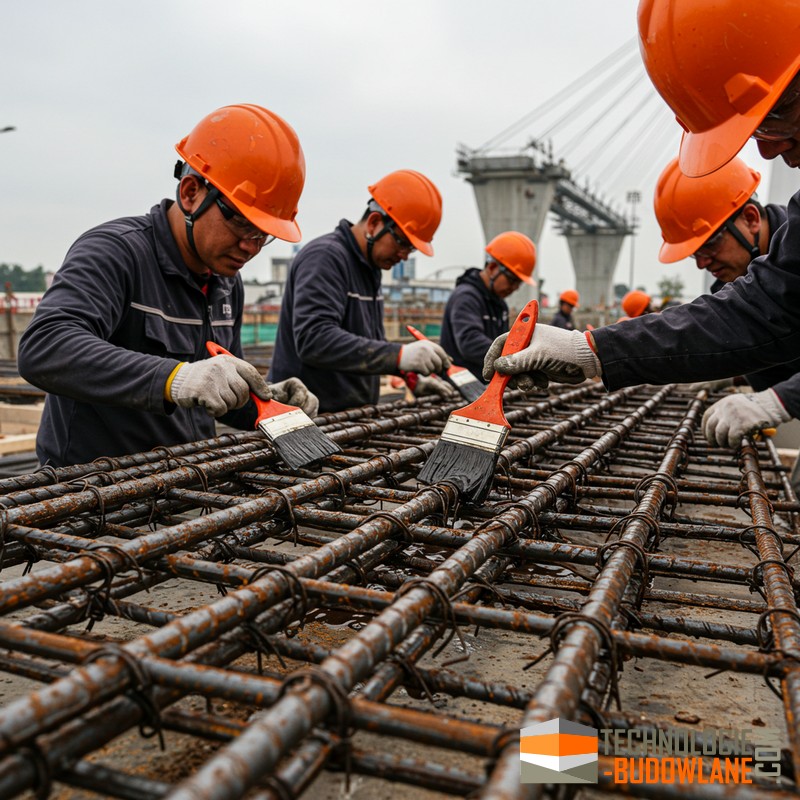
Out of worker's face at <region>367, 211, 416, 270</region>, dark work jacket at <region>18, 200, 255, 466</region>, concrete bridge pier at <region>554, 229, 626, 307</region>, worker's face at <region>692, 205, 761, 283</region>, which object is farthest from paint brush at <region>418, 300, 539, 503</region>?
concrete bridge pier at <region>554, 229, 626, 307</region>

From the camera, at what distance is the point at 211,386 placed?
2.50 m

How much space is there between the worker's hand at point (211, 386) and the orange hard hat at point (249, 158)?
Result: 68 cm

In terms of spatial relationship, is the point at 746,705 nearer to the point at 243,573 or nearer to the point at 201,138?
the point at 243,573

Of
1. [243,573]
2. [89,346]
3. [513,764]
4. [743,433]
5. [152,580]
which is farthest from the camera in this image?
[743,433]

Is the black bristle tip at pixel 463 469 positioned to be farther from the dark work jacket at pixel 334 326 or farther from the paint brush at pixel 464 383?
the paint brush at pixel 464 383

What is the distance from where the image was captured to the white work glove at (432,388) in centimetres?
473

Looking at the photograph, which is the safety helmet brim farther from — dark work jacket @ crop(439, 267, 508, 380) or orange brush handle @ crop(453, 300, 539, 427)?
dark work jacket @ crop(439, 267, 508, 380)

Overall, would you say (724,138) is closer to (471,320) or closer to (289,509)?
(289,509)

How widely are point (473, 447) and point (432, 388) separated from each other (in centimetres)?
251

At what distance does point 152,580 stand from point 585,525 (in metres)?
1.20

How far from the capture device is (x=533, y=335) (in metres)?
2.67

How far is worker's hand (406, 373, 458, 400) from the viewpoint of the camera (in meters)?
4.72

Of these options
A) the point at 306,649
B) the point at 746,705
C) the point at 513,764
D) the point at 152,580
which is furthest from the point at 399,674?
the point at 746,705

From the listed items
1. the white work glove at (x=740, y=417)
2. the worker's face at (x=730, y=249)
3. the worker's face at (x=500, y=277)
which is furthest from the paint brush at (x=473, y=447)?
the worker's face at (x=500, y=277)
